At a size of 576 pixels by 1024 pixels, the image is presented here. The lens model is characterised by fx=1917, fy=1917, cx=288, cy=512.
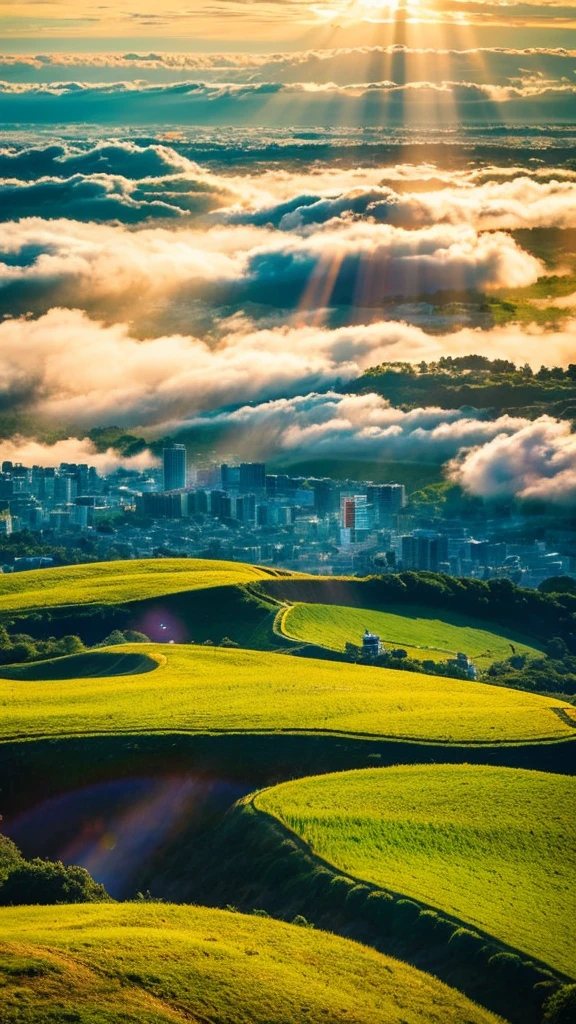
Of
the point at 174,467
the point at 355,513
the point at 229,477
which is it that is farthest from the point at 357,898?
the point at 174,467

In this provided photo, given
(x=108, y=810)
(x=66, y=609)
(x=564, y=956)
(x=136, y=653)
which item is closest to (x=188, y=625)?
(x=66, y=609)

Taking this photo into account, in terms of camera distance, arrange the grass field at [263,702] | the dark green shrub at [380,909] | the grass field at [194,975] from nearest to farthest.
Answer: the grass field at [194,975] < the dark green shrub at [380,909] < the grass field at [263,702]

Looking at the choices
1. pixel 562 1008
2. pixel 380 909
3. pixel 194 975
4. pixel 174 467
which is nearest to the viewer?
pixel 194 975

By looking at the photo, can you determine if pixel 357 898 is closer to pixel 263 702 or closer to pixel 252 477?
pixel 263 702

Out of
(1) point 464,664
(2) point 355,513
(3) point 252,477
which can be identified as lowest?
(1) point 464,664

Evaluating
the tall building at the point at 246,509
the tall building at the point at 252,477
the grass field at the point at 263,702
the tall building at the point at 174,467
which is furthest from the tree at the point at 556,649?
the tall building at the point at 174,467

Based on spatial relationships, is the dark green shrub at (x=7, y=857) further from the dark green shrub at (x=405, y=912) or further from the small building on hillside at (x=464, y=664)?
the small building on hillside at (x=464, y=664)
